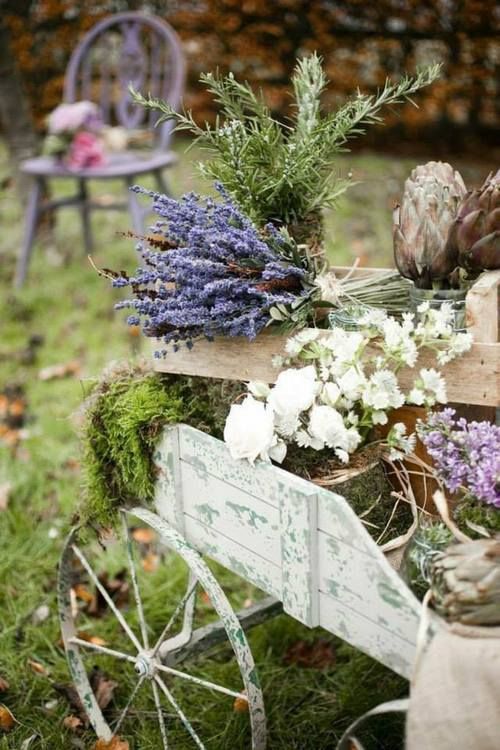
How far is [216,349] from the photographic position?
1458mm

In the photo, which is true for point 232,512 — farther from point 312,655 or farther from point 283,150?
point 312,655

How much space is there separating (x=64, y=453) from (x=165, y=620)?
800 mm

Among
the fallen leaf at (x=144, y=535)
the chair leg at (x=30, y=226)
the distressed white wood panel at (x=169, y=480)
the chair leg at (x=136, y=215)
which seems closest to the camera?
the distressed white wood panel at (x=169, y=480)

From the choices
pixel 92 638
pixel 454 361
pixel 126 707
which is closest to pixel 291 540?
pixel 454 361

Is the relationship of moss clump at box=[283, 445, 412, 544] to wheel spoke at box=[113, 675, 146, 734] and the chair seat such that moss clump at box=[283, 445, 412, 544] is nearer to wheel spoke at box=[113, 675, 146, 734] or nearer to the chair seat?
wheel spoke at box=[113, 675, 146, 734]

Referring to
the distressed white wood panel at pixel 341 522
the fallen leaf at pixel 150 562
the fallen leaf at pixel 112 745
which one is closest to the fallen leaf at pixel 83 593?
the fallen leaf at pixel 150 562

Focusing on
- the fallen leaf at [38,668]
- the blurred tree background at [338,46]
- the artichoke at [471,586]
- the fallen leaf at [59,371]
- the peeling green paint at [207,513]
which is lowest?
the fallen leaf at [38,668]

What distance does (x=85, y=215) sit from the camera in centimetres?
436

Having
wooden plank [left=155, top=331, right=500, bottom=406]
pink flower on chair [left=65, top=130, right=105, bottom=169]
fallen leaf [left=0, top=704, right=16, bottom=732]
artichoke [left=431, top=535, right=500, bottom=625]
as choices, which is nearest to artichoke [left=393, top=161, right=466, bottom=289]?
wooden plank [left=155, top=331, right=500, bottom=406]

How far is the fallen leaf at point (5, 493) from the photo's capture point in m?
2.39

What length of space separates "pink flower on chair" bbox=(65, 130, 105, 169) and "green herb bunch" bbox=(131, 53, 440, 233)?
7.72 ft

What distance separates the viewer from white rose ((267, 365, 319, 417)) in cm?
127

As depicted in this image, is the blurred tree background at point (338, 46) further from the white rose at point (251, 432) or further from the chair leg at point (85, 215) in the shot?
the white rose at point (251, 432)

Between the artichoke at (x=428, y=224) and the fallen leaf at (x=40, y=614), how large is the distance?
124cm
